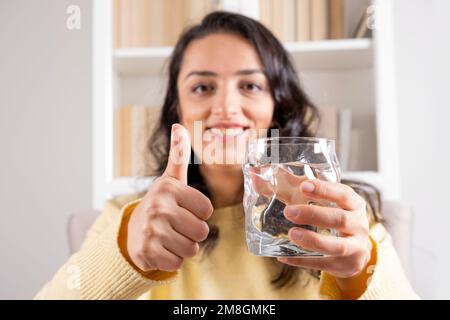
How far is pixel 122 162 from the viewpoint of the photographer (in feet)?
2.46

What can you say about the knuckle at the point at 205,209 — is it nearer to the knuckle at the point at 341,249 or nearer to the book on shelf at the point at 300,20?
the knuckle at the point at 341,249

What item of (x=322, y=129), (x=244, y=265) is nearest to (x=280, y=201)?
(x=244, y=265)

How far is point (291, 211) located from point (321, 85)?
43 centimetres

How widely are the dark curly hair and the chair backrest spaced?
20 centimetres

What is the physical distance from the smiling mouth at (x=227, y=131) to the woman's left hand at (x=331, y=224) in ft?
0.34

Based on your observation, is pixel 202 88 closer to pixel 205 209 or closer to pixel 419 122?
pixel 205 209

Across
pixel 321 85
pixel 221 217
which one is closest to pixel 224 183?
pixel 221 217

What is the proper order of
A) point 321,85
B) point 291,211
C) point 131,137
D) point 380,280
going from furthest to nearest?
point 131,137 < point 321,85 < point 380,280 < point 291,211

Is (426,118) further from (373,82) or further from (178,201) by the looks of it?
(178,201)

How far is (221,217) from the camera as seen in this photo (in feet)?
1.34

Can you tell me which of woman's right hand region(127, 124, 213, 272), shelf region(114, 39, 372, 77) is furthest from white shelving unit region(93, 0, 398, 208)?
woman's right hand region(127, 124, 213, 272)

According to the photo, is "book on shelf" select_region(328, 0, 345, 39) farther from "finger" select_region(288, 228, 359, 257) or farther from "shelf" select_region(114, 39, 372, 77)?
"finger" select_region(288, 228, 359, 257)

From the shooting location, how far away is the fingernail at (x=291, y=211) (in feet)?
0.81

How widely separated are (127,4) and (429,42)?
399 mm
